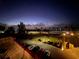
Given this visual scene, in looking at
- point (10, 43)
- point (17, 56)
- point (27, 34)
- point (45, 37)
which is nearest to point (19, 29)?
point (27, 34)

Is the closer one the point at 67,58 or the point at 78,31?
the point at 67,58

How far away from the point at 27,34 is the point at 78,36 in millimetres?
5446

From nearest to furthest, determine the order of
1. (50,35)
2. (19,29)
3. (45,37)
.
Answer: (19,29), (45,37), (50,35)

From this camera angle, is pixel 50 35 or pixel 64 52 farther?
pixel 50 35

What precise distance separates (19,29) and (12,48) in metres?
6.40

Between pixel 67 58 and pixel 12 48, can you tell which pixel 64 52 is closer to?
pixel 67 58

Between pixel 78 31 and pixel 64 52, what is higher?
pixel 78 31

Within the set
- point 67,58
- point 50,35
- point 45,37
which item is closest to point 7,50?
point 67,58

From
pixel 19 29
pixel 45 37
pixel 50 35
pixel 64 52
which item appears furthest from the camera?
pixel 50 35

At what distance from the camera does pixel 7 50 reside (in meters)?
9.45

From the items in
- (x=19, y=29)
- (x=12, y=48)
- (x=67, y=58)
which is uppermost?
(x=19, y=29)

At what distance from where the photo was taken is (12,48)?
9695 millimetres

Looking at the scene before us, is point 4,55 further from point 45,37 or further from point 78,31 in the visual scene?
point 78,31

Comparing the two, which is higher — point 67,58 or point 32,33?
point 32,33
